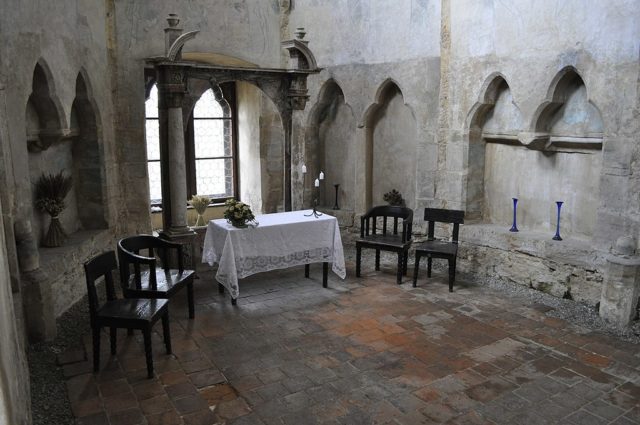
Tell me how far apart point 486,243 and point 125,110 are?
5.52 meters

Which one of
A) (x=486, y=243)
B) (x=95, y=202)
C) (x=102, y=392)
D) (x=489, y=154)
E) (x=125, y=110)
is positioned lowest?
(x=102, y=392)

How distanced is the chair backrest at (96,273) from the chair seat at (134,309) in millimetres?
81

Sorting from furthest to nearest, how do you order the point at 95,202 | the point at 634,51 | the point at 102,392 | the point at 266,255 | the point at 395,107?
the point at 395,107 < the point at 95,202 < the point at 266,255 < the point at 634,51 < the point at 102,392

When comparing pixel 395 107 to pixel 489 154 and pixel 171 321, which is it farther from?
pixel 171 321

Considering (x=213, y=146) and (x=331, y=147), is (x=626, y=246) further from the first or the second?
(x=213, y=146)

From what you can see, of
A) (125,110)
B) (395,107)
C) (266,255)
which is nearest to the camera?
(266,255)

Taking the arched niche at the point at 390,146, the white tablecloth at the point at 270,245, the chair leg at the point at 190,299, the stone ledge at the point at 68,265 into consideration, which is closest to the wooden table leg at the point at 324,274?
the white tablecloth at the point at 270,245

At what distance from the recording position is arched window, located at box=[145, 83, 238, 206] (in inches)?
402

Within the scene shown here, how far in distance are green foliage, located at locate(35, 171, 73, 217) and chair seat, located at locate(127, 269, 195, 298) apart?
1.25 metres

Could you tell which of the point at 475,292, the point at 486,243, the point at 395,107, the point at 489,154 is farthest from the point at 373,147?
the point at 475,292

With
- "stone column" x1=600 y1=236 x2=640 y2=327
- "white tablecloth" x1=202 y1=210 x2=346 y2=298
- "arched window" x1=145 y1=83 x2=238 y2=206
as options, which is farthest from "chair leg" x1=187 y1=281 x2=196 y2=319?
"stone column" x1=600 y1=236 x2=640 y2=327

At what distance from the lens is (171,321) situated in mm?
5965

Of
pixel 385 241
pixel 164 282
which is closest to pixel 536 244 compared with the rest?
pixel 385 241

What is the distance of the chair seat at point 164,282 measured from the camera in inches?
214
